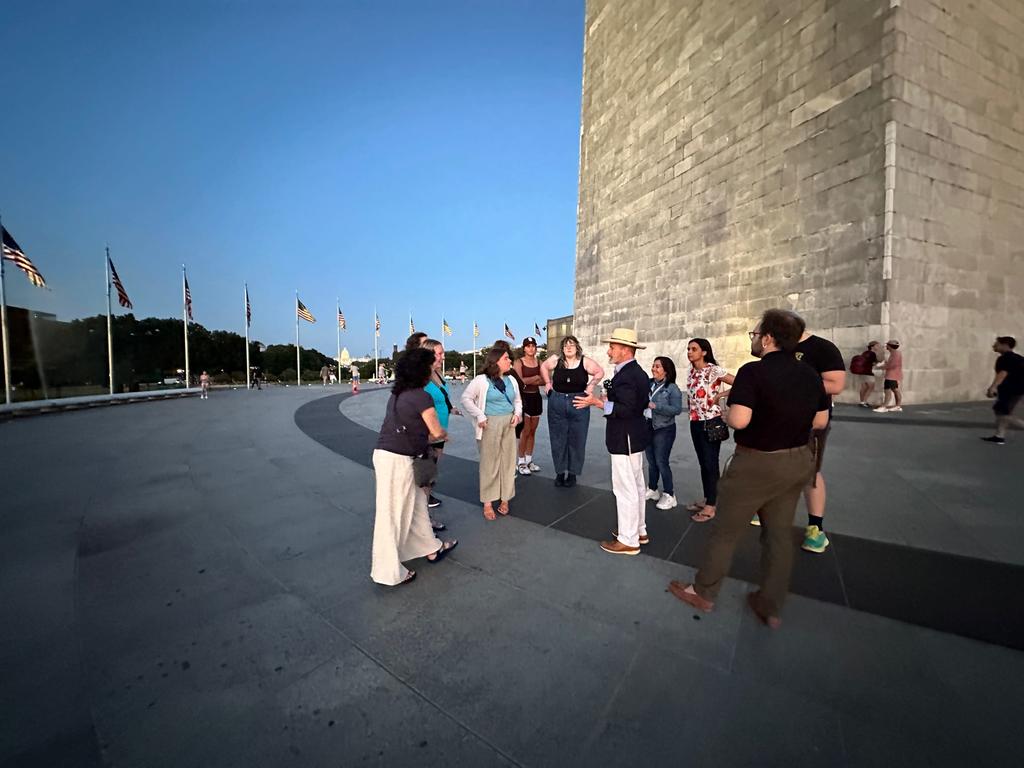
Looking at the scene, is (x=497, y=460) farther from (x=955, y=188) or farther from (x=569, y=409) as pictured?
(x=955, y=188)

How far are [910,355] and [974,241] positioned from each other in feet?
12.4

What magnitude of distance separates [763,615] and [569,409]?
3155mm

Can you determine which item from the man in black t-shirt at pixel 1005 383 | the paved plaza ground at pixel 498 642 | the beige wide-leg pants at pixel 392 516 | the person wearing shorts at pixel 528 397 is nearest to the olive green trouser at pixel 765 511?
the paved plaza ground at pixel 498 642

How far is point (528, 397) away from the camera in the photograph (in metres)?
5.93

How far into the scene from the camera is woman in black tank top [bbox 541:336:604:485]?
5191 millimetres

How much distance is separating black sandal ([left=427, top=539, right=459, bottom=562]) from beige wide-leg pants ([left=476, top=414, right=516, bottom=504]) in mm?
826

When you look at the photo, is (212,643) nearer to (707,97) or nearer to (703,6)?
(707,97)

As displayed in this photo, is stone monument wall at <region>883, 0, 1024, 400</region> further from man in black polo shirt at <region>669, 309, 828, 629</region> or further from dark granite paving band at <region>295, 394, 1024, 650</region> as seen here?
man in black polo shirt at <region>669, 309, 828, 629</region>

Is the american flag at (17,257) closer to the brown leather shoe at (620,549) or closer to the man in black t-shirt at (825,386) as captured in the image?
the brown leather shoe at (620,549)

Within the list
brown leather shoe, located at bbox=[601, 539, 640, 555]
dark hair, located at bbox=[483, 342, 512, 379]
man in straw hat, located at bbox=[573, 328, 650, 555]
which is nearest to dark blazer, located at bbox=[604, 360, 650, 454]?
man in straw hat, located at bbox=[573, 328, 650, 555]

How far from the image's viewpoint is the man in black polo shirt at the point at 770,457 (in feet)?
7.85

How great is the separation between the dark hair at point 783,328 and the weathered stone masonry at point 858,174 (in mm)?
10046

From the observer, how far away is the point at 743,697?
1917 millimetres

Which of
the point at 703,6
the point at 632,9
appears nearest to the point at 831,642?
the point at 703,6
